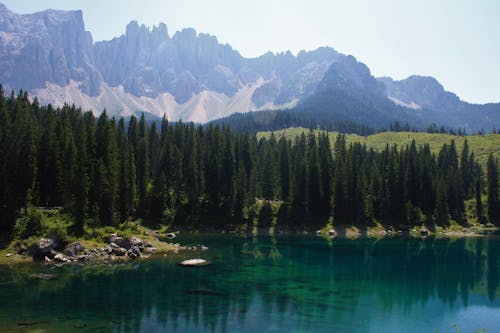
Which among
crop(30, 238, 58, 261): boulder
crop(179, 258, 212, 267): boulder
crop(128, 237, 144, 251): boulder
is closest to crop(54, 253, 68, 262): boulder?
crop(30, 238, 58, 261): boulder

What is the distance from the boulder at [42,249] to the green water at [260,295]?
500 centimetres

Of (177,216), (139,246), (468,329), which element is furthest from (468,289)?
(177,216)

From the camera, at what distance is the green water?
141 feet

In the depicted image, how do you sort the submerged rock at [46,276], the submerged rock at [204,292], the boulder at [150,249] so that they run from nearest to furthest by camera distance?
1. the submerged rock at [204,292]
2. the submerged rock at [46,276]
3. the boulder at [150,249]

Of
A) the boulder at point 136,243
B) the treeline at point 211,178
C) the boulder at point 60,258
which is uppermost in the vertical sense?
the treeline at point 211,178

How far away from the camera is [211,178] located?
12706 centimetres

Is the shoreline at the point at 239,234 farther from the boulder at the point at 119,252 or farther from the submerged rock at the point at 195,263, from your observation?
the submerged rock at the point at 195,263

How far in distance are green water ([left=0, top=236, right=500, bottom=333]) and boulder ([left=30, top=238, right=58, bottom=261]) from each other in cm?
500

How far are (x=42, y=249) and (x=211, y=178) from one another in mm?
63454

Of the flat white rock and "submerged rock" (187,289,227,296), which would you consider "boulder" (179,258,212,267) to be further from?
"submerged rock" (187,289,227,296)

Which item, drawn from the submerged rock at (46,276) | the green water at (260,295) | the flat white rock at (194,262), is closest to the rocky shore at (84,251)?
the green water at (260,295)

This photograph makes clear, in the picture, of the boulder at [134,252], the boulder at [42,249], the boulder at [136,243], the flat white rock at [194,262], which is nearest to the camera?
the boulder at [42,249]

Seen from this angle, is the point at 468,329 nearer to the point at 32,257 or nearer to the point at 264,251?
the point at 264,251

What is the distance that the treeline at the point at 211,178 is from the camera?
86.6 m
